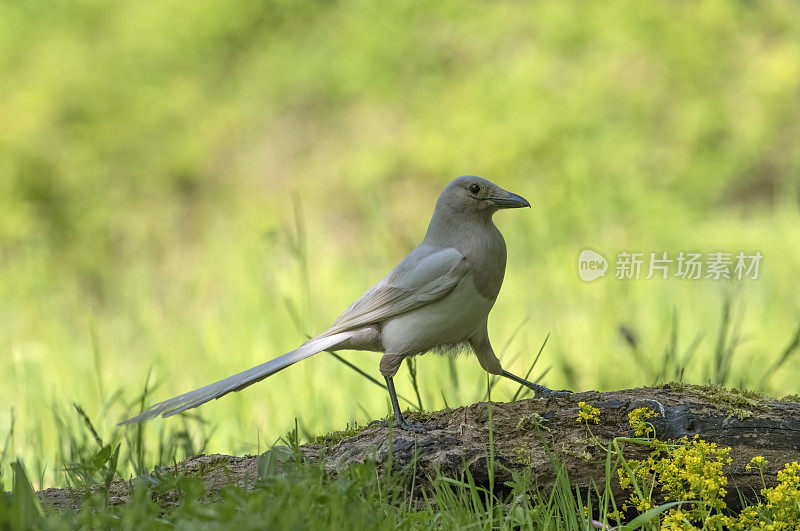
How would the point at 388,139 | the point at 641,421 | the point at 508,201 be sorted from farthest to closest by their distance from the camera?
1. the point at 388,139
2. the point at 508,201
3. the point at 641,421

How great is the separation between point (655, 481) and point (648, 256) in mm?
4197

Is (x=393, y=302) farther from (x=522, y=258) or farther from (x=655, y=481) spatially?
(x=522, y=258)

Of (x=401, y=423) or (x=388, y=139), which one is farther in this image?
(x=388, y=139)

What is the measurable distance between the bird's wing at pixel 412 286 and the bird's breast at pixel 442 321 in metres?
0.03

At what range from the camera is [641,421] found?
109 inches

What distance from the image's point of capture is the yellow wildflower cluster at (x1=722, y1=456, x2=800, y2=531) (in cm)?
246

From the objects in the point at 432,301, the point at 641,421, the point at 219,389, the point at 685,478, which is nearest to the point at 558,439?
the point at 641,421

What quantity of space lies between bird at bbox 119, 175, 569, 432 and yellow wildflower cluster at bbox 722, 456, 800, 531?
0.79 metres

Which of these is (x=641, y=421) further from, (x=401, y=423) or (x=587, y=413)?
(x=401, y=423)

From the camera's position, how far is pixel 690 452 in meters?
2.60

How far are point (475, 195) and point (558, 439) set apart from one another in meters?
0.92

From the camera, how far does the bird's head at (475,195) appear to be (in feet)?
10.2

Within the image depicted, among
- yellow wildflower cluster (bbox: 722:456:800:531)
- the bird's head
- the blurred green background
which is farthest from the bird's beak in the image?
the blurred green background

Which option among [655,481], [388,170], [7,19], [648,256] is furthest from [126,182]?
[655,481]
